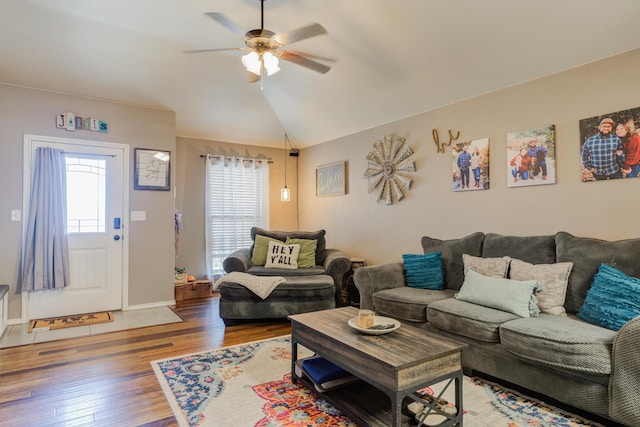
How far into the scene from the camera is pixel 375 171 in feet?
15.5

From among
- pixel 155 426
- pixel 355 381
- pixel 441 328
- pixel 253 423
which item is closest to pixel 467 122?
pixel 441 328

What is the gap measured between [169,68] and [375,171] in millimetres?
2784

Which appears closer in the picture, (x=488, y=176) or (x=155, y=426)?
(x=155, y=426)

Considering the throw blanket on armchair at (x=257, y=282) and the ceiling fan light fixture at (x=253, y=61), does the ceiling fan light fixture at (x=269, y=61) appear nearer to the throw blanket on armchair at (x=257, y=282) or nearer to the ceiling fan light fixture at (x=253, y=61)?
the ceiling fan light fixture at (x=253, y=61)

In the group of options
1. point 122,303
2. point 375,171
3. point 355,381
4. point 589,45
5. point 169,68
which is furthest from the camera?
point 375,171

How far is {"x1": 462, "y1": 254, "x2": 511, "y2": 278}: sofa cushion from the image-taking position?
2.91m

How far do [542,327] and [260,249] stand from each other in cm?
332

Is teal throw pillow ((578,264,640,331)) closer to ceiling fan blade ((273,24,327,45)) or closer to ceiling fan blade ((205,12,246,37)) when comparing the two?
ceiling fan blade ((273,24,327,45))

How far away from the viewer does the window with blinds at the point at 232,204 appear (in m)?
5.62

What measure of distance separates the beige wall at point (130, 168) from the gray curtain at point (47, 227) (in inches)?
5.5

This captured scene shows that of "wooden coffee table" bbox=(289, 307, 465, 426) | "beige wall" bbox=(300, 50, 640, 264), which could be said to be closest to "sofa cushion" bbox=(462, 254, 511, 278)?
"beige wall" bbox=(300, 50, 640, 264)

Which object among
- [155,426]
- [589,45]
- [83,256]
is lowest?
[155,426]

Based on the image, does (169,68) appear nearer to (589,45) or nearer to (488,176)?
(488,176)

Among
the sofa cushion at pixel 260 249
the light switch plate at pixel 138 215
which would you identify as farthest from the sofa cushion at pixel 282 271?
the light switch plate at pixel 138 215
